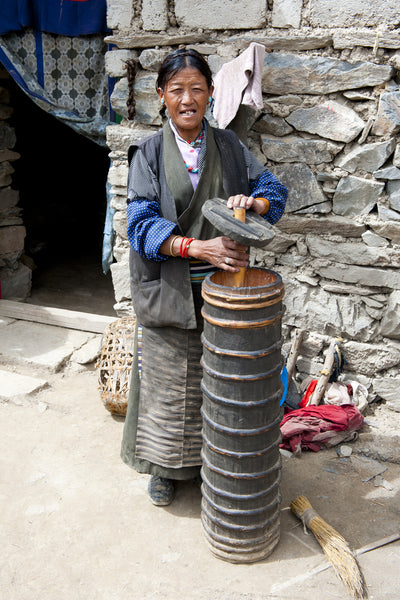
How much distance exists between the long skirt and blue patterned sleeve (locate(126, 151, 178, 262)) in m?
0.31

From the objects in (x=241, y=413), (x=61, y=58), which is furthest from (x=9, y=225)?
(x=241, y=413)

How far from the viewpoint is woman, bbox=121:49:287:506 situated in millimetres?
2318

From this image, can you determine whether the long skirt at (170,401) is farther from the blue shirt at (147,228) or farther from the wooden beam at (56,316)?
the wooden beam at (56,316)

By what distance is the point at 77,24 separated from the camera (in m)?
4.26

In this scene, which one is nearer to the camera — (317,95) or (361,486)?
(361,486)

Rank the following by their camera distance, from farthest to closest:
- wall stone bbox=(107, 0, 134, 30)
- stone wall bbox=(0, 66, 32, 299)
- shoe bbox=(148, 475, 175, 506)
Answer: stone wall bbox=(0, 66, 32, 299), wall stone bbox=(107, 0, 134, 30), shoe bbox=(148, 475, 175, 506)

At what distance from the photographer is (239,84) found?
3.21 m

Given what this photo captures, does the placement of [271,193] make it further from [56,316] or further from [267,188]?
[56,316]

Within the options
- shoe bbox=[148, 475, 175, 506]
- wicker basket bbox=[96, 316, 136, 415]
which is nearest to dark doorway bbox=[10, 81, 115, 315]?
wicker basket bbox=[96, 316, 136, 415]

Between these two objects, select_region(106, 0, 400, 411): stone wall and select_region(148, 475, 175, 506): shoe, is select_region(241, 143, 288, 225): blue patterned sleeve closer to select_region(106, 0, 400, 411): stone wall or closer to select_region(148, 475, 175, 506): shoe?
select_region(106, 0, 400, 411): stone wall

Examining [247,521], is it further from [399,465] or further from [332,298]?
[332,298]

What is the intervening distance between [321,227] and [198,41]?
1376 mm

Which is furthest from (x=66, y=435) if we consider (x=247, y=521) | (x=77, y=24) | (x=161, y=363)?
(x=77, y=24)

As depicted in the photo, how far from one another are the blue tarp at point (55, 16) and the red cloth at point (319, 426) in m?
3.20
